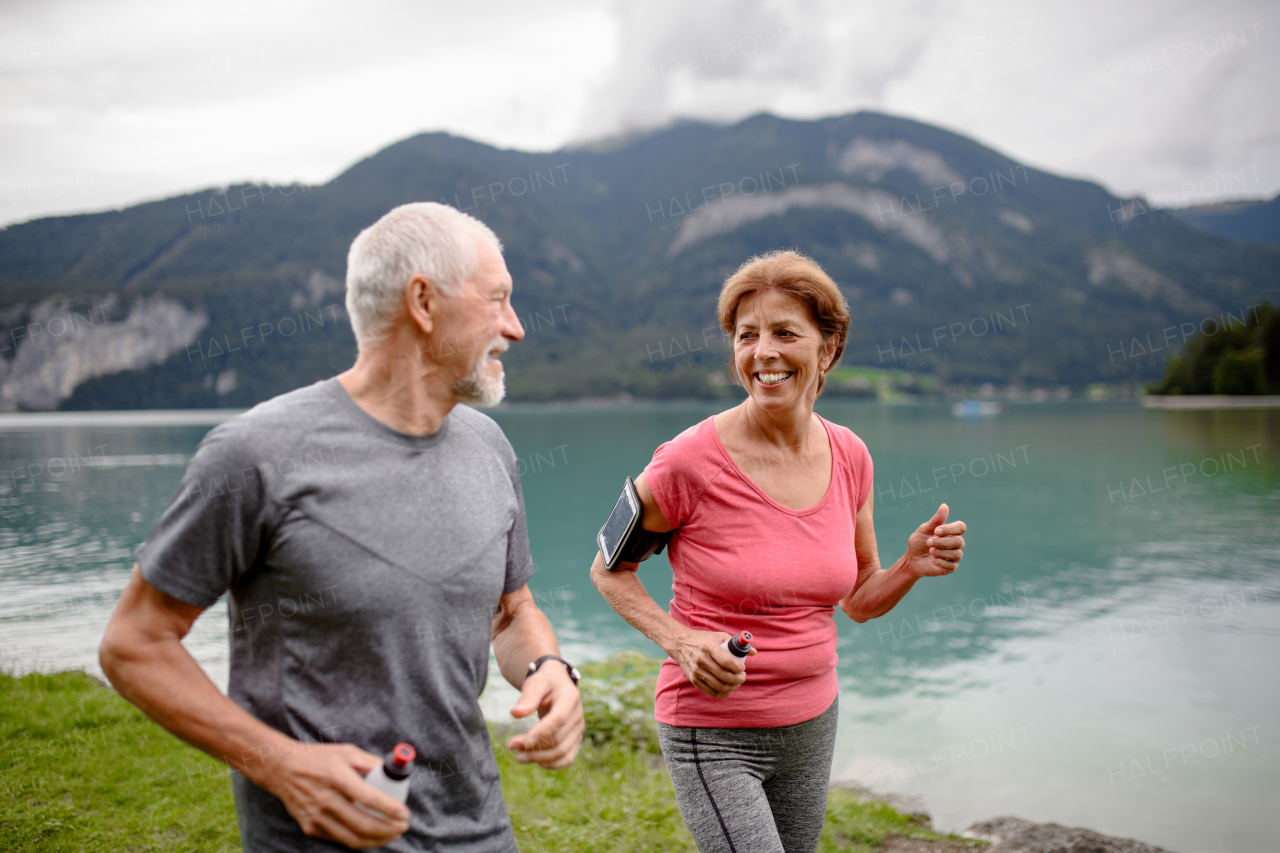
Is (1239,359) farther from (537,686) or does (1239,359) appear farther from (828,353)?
(537,686)

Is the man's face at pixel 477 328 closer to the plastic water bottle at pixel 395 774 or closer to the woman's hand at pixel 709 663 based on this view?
the plastic water bottle at pixel 395 774

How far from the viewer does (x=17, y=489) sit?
127 ft

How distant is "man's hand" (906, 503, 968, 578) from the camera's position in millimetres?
2775

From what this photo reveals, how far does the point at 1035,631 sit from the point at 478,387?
1603 cm

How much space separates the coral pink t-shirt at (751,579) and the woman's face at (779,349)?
9.7 inches

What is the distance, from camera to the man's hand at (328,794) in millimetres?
1527

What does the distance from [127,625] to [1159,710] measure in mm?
13106

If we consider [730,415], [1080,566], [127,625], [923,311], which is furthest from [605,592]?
[923,311]

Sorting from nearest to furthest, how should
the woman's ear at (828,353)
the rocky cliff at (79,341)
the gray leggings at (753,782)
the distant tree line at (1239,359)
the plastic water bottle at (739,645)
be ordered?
the plastic water bottle at (739,645) → the gray leggings at (753,782) → the woman's ear at (828,353) → the distant tree line at (1239,359) → the rocky cliff at (79,341)

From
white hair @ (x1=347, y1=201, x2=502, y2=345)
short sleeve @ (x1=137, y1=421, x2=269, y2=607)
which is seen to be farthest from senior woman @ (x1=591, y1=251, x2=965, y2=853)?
short sleeve @ (x1=137, y1=421, x2=269, y2=607)

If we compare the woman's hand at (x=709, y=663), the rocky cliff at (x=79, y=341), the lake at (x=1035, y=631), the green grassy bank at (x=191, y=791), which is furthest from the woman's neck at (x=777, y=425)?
the rocky cliff at (x=79, y=341)

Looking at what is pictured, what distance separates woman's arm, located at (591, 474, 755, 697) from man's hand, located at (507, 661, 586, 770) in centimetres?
48

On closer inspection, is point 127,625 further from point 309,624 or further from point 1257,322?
point 1257,322

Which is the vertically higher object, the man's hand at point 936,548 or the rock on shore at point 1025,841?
the man's hand at point 936,548
